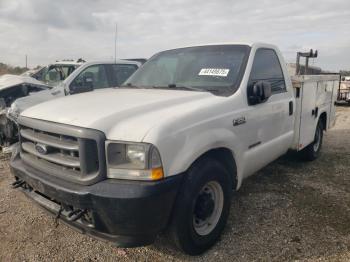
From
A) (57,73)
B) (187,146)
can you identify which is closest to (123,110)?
(187,146)

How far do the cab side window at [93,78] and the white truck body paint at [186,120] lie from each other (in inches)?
141

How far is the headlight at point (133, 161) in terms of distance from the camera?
235 cm

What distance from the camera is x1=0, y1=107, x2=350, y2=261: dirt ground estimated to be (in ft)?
9.87

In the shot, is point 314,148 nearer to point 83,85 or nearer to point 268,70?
point 268,70

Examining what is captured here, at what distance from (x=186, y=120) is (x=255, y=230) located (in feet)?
5.11

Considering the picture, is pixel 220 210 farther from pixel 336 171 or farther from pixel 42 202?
pixel 336 171

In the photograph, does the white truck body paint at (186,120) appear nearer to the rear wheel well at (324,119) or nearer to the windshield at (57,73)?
the rear wheel well at (324,119)

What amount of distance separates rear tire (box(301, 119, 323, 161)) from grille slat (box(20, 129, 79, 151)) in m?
4.32

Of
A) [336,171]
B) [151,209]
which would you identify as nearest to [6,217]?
[151,209]

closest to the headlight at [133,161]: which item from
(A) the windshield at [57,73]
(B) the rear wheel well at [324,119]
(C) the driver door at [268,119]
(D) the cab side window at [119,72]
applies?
(C) the driver door at [268,119]

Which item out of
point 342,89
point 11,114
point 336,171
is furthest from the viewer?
point 342,89

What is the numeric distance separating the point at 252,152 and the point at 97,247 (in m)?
1.84

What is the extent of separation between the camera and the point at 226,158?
321 cm

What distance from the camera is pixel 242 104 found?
3.33m
